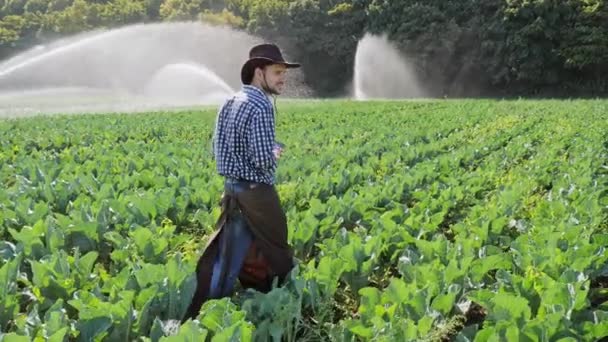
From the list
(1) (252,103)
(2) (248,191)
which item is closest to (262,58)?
(1) (252,103)

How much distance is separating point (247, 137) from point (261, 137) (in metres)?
0.13

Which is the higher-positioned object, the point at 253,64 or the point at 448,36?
the point at 448,36

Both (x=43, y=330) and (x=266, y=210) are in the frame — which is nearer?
(x=43, y=330)

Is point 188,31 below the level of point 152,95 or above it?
above

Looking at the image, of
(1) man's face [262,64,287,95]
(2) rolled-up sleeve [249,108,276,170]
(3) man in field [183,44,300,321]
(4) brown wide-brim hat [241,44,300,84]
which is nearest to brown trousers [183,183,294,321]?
(3) man in field [183,44,300,321]

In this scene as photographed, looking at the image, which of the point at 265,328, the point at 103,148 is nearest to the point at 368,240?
the point at 265,328

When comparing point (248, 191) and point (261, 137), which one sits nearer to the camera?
point (261, 137)

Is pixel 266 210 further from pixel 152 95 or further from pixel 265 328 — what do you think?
pixel 152 95

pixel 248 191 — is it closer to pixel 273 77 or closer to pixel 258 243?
pixel 258 243

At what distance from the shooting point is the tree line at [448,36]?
41031 millimetres

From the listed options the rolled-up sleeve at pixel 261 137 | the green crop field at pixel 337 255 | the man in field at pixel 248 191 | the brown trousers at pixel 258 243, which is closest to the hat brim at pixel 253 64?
the man in field at pixel 248 191

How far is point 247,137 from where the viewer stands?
3.74 meters

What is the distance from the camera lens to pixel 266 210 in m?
3.88

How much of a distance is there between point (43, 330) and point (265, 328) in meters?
1.08
